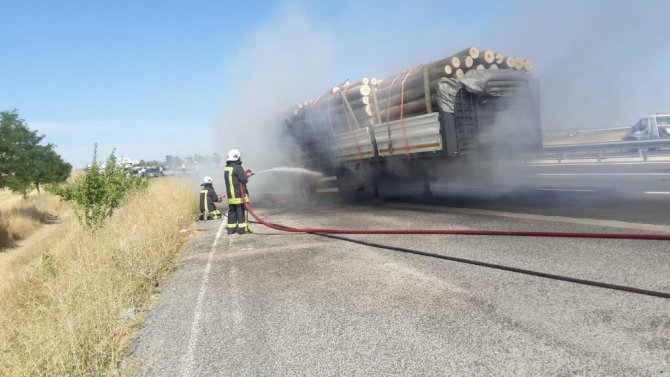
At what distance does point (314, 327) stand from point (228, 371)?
0.92m

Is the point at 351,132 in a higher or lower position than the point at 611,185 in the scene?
higher

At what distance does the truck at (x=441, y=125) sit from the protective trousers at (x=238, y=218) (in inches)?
133

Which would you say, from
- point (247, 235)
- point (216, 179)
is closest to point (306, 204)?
point (247, 235)

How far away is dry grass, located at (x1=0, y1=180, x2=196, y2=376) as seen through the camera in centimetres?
366

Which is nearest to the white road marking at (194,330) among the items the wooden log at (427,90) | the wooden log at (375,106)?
the wooden log at (427,90)

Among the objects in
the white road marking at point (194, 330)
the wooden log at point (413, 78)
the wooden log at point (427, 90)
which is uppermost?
the wooden log at point (413, 78)

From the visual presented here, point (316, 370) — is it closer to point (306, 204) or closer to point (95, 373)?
point (95, 373)

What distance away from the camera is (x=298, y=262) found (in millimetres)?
6965

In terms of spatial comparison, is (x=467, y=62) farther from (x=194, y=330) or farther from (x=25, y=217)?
(x=25, y=217)

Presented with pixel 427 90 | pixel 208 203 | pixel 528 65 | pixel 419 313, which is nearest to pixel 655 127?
pixel 528 65

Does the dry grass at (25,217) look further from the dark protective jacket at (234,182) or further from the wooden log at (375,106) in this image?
the wooden log at (375,106)

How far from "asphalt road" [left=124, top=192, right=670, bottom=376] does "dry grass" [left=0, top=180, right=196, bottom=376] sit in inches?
11.3

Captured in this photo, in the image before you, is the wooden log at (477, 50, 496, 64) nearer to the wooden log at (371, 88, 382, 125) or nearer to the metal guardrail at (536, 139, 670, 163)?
the wooden log at (371, 88, 382, 125)

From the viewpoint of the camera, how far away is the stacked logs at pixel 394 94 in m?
9.91
